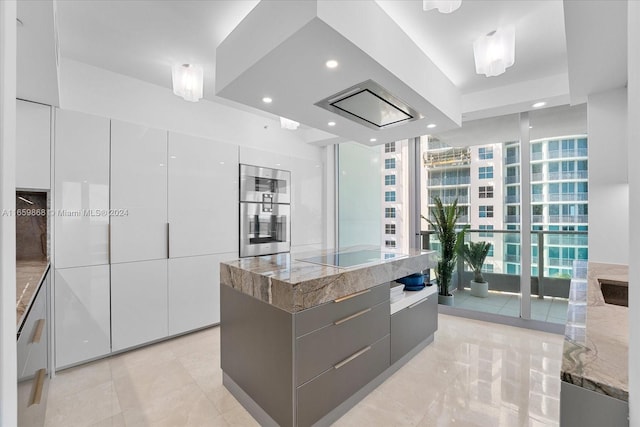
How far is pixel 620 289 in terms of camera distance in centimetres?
180

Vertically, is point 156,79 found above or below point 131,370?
above

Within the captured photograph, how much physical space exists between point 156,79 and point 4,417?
3.37 m

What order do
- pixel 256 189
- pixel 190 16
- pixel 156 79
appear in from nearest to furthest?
pixel 190 16
pixel 156 79
pixel 256 189

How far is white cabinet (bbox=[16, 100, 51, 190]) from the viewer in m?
2.26

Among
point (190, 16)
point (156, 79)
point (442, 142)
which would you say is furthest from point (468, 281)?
point (156, 79)

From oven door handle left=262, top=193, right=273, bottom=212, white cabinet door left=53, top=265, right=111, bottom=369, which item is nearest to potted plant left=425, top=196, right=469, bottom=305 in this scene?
oven door handle left=262, top=193, right=273, bottom=212

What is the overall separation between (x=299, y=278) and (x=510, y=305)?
10.5 ft

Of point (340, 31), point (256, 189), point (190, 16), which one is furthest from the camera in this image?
point (256, 189)

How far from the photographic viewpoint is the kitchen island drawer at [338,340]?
5.24 feet

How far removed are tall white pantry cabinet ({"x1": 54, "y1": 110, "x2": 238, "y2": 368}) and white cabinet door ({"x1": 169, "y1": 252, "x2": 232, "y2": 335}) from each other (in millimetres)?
10

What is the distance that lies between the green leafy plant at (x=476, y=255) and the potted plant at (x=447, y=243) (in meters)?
0.10

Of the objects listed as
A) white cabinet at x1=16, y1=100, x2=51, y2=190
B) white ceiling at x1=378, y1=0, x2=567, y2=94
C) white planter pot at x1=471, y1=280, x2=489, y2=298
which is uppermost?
white ceiling at x1=378, y1=0, x2=567, y2=94

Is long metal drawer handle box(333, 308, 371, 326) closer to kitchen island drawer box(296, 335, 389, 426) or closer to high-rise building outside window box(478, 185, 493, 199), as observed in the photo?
kitchen island drawer box(296, 335, 389, 426)

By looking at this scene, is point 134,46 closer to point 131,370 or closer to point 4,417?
point 131,370
